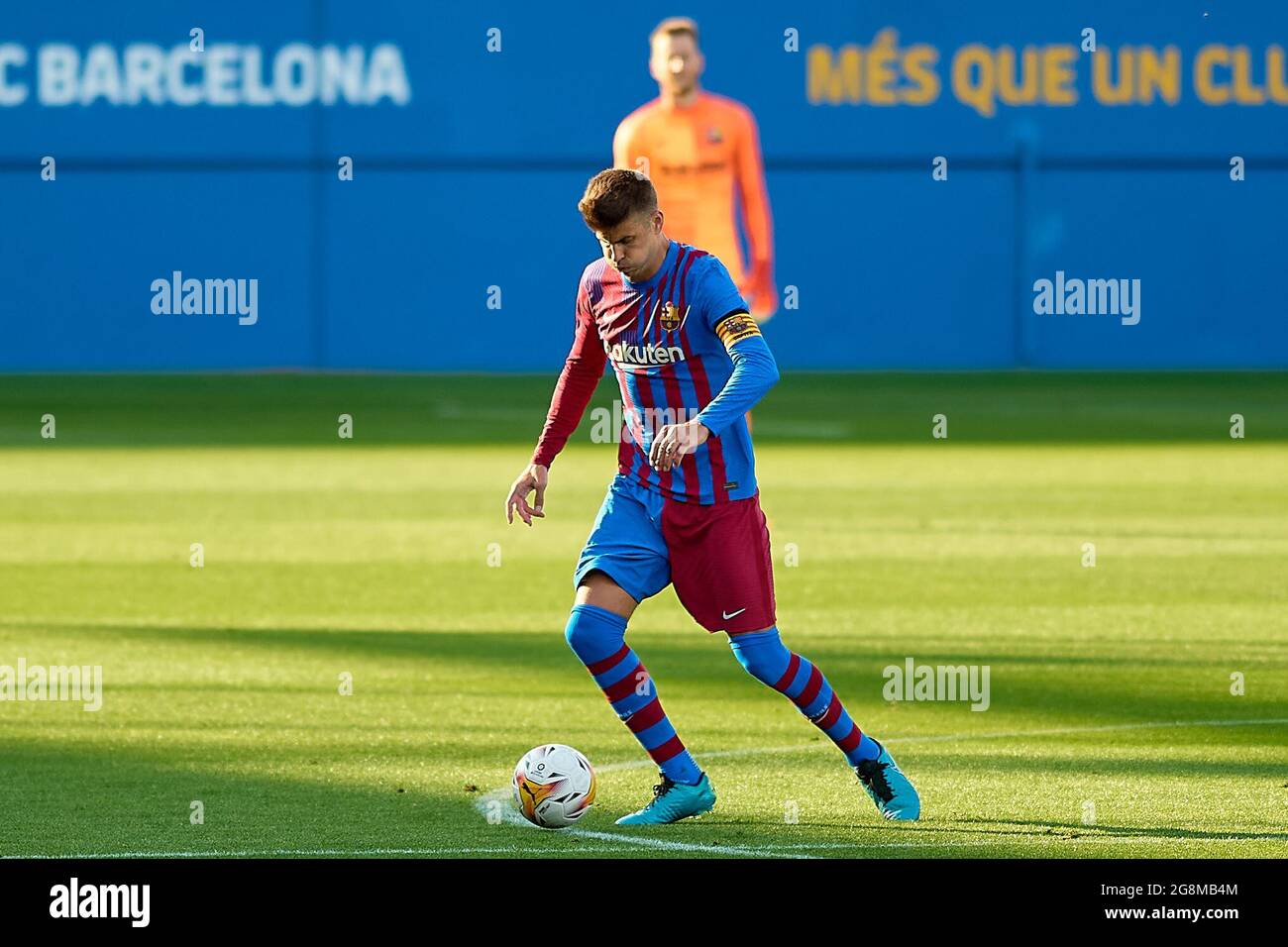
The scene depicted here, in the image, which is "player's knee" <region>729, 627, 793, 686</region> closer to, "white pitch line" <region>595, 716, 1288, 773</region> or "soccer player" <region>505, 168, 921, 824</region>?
"soccer player" <region>505, 168, 921, 824</region>

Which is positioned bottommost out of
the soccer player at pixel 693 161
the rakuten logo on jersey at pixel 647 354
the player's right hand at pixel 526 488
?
the player's right hand at pixel 526 488

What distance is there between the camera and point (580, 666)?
31.0 feet

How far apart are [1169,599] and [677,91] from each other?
4737mm

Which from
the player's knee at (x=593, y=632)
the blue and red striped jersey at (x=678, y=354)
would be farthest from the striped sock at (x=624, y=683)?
the blue and red striped jersey at (x=678, y=354)

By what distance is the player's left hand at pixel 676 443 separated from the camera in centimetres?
598

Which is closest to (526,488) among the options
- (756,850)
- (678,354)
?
(678,354)

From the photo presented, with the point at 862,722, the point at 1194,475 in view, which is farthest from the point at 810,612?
the point at 1194,475

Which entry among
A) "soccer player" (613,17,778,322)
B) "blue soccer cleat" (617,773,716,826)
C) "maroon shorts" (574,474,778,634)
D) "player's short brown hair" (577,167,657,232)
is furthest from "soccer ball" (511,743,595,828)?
A: "soccer player" (613,17,778,322)

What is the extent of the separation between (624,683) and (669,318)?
3.48ft

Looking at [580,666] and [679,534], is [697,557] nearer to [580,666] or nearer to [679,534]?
[679,534]

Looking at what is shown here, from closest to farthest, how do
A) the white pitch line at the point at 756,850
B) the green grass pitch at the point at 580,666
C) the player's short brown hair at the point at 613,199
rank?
the white pitch line at the point at 756,850, the player's short brown hair at the point at 613,199, the green grass pitch at the point at 580,666

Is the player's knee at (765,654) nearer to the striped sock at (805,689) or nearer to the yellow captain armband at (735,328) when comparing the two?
the striped sock at (805,689)

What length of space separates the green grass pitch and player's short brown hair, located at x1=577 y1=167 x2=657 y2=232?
1725 mm

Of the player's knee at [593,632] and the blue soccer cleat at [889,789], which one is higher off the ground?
the player's knee at [593,632]
